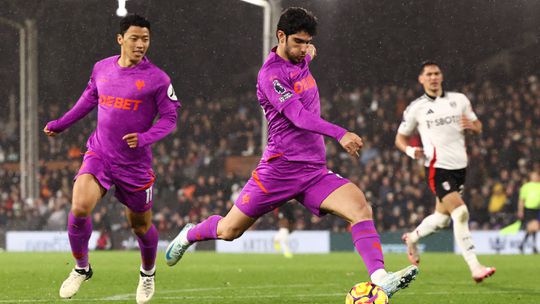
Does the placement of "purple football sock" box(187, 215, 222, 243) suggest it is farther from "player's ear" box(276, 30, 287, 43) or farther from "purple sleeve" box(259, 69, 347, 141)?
"player's ear" box(276, 30, 287, 43)

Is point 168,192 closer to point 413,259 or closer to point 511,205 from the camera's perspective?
point 511,205

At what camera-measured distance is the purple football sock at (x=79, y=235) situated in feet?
25.7

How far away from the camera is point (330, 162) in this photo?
24.8 metres

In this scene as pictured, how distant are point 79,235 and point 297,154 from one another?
195cm

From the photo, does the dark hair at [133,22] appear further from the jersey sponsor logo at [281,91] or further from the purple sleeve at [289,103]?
the jersey sponsor logo at [281,91]

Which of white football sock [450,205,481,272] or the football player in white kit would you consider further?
the football player in white kit

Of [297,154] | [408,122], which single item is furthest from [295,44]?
[408,122]

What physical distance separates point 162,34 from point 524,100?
9.14 meters

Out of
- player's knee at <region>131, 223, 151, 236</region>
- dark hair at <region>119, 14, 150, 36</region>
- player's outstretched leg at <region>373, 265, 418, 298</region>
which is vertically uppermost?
dark hair at <region>119, 14, 150, 36</region>

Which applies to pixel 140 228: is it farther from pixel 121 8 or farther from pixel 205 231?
pixel 121 8

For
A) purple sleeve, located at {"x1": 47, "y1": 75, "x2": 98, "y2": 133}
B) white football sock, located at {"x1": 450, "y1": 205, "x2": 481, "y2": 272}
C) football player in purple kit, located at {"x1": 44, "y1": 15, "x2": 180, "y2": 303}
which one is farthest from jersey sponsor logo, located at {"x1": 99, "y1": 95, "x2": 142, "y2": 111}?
white football sock, located at {"x1": 450, "y1": 205, "x2": 481, "y2": 272}

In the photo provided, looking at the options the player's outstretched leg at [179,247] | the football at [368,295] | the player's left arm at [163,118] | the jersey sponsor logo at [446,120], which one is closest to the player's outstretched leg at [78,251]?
the player's outstretched leg at [179,247]

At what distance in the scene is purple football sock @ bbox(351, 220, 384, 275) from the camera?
6.52m

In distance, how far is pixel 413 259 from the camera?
1152 centimetres
